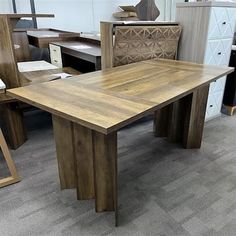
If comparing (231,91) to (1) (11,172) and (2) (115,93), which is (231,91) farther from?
(1) (11,172)

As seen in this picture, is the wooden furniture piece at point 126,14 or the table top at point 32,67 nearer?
the table top at point 32,67

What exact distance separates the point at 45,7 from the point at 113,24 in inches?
105

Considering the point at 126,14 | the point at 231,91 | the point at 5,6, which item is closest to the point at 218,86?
the point at 231,91

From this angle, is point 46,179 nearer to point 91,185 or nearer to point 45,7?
point 91,185

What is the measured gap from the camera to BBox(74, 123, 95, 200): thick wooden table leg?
1.29 metres

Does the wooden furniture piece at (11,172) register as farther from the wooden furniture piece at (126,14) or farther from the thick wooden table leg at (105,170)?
the wooden furniture piece at (126,14)

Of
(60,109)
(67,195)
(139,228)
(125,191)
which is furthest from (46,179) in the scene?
(60,109)

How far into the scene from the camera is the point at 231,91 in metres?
2.84

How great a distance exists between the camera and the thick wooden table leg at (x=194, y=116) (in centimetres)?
196

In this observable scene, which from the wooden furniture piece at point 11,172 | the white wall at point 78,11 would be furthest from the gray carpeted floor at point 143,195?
the white wall at point 78,11

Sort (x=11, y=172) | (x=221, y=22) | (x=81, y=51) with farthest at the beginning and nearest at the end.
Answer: (x=81, y=51), (x=221, y=22), (x=11, y=172)

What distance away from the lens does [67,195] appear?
1.61 meters

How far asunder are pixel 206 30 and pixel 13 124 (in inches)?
76.7

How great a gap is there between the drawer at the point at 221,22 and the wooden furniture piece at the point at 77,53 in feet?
3.62
